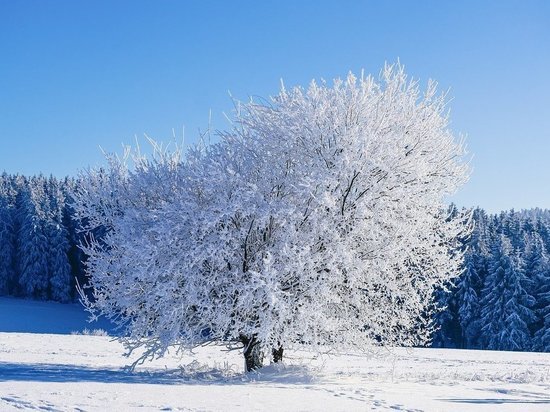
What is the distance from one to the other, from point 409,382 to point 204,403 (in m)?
6.91

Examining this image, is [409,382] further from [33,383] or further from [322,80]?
[33,383]

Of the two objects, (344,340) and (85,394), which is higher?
(344,340)

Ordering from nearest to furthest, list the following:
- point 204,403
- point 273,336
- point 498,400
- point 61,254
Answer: point 204,403 → point 498,400 → point 273,336 → point 61,254

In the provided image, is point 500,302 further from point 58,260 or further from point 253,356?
point 58,260

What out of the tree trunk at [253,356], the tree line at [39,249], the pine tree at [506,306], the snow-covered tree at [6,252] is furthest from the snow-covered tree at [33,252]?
the tree trunk at [253,356]

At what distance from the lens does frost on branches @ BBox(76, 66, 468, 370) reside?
13094 mm

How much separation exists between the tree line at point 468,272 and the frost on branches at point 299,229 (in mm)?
25696

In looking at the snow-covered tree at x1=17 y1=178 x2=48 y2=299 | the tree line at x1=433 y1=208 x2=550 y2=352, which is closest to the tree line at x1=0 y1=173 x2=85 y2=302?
the snow-covered tree at x1=17 y1=178 x2=48 y2=299

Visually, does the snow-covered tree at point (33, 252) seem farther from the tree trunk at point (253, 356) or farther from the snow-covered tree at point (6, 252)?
the tree trunk at point (253, 356)

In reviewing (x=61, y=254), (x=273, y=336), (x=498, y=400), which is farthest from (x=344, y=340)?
(x=61, y=254)

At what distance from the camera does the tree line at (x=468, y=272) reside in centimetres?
5328

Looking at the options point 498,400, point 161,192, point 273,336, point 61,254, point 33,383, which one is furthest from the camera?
point 61,254

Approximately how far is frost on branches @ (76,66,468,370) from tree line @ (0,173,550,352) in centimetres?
2570

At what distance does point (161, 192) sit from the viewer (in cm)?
1544
